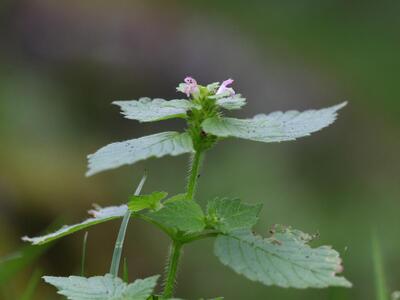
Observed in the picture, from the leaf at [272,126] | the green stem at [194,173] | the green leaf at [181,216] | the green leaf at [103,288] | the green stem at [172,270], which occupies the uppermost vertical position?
the leaf at [272,126]

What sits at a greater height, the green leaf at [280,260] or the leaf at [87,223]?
the leaf at [87,223]

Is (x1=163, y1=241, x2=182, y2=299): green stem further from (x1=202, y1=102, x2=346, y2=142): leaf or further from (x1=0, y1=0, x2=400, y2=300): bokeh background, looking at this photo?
(x1=0, y1=0, x2=400, y2=300): bokeh background

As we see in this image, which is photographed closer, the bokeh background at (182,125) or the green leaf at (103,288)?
the green leaf at (103,288)

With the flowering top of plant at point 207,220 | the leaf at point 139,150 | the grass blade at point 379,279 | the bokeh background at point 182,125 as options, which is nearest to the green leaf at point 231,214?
the flowering top of plant at point 207,220

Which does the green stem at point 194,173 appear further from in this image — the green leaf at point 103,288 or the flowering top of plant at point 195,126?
the green leaf at point 103,288

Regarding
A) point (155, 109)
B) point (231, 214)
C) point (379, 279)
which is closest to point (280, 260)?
point (231, 214)

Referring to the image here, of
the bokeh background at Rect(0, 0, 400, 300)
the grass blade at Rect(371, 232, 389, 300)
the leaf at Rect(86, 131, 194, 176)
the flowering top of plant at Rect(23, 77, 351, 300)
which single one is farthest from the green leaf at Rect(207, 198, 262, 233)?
the bokeh background at Rect(0, 0, 400, 300)

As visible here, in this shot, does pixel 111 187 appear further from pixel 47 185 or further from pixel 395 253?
pixel 395 253

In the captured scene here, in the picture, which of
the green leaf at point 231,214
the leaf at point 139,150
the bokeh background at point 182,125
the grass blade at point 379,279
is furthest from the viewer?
the bokeh background at point 182,125
